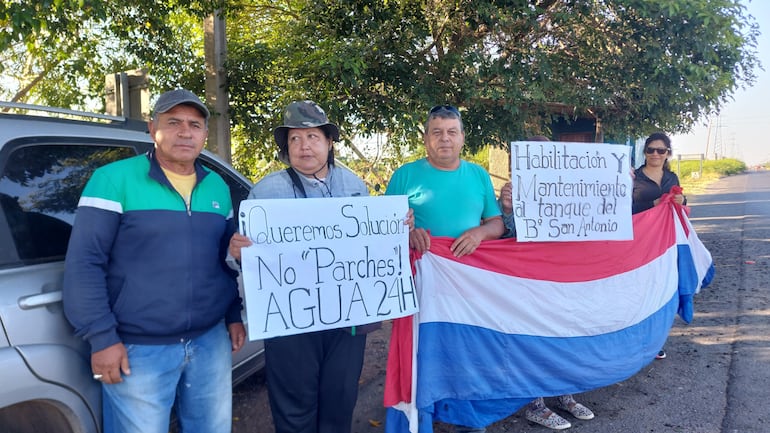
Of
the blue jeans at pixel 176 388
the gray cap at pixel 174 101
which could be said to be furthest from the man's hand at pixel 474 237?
the gray cap at pixel 174 101

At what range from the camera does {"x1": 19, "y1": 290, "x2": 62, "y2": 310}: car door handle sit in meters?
1.91

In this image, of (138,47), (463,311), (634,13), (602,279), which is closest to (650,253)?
(602,279)

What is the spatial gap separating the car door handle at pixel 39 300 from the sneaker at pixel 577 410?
3.05 meters

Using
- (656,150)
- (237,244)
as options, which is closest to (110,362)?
(237,244)

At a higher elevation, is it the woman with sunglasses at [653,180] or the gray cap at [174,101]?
the gray cap at [174,101]

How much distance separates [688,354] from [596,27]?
401 cm

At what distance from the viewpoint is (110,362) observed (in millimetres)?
1941

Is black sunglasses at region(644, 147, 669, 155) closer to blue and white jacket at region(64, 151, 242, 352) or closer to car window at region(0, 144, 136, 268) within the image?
blue and white jacket at region(64, 151, 242, 352)

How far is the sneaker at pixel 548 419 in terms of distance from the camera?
3407 mm

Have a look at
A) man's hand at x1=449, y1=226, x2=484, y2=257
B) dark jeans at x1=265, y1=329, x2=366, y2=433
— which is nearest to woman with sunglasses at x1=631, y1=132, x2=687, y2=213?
man's hand at x1=449, y1=226, x2=484, y2=257

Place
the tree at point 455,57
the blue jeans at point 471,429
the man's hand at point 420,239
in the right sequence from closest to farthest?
the man's hand at point 420,239
the blue jeans at point 471,429
the tree at point 455,57

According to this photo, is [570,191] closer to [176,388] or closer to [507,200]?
[507,200]

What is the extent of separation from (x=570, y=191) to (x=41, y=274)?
2.73m

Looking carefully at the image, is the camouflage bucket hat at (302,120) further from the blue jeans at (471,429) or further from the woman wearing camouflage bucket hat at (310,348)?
the blue jeans at (471,429)
